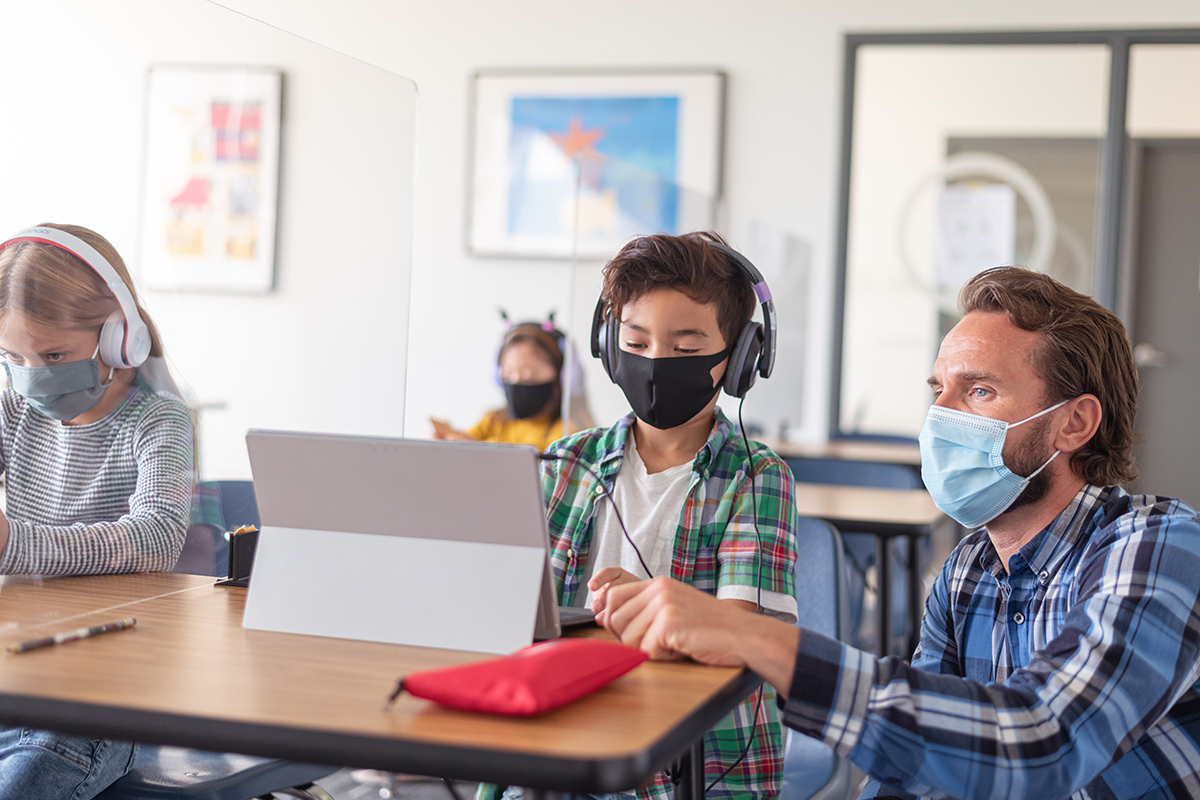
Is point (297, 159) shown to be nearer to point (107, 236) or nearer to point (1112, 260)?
point (107, 236)

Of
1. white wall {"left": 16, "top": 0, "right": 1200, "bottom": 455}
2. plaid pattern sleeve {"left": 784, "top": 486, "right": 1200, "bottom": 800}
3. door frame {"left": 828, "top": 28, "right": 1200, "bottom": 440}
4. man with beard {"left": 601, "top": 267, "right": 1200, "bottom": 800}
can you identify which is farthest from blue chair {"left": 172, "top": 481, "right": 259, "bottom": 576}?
door frame {"left": 828, "top": 28, "right": 1200, "bottom": 440}

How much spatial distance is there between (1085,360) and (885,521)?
1216 millimetres

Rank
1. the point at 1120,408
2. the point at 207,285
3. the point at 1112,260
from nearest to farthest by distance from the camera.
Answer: the point at 1120,408 < the point at 207,285 < the point at 1112,260

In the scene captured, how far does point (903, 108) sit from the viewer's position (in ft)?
15.2

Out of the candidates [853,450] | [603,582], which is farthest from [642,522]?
[853,450]

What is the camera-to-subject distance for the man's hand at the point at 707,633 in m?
0.90

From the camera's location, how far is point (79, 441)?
130 centimetres

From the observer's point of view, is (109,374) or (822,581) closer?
(109,374)

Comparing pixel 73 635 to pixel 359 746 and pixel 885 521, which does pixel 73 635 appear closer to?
pixel 359 746

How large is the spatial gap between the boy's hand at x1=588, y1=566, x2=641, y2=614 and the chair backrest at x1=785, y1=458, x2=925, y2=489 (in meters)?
1.95

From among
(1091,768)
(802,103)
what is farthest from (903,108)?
(1091,768)

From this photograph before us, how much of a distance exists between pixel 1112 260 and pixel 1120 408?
3.65 m

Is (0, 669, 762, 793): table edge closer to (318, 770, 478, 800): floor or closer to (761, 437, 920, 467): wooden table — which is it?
(318, 770, 478, 800): floor

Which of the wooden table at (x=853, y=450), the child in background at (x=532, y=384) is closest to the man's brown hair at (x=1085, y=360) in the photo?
the child in background at (x=532, y=384)
